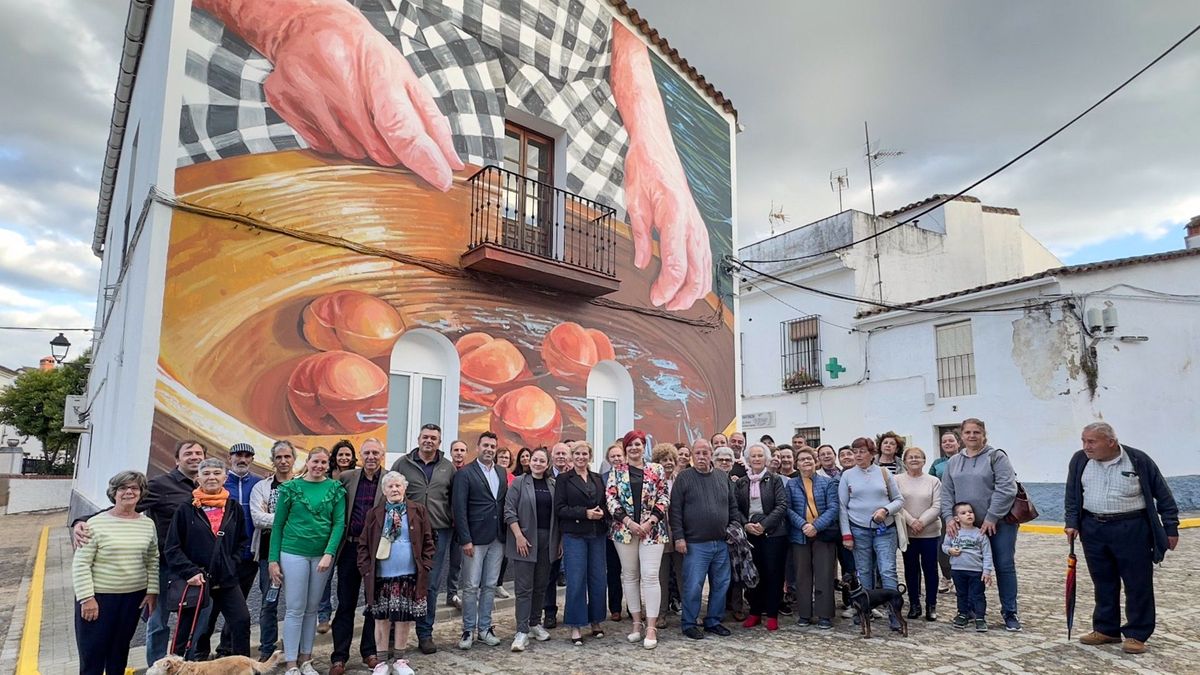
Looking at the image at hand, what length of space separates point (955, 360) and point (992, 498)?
39.2 feet

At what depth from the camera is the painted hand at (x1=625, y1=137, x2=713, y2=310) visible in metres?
11.3

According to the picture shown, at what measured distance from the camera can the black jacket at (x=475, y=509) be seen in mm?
6051

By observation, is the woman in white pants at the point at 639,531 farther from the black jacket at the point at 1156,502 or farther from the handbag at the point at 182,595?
the black jacket at the point at 1156,502

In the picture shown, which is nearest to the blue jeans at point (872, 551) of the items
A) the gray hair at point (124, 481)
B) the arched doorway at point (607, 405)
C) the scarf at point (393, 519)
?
the scarf at point (393, 519)

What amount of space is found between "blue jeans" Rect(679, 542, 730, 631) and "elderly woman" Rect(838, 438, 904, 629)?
113cm

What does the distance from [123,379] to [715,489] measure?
6.31m

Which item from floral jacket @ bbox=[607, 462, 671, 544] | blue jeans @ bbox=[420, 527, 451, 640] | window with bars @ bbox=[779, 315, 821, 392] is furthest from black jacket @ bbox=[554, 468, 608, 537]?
window with bars @ bbox=[779, 315, 821, 392]

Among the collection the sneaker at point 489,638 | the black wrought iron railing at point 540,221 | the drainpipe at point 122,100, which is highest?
the drainpipe at point 122,100

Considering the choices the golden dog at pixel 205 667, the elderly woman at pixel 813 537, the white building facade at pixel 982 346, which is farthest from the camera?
the white building facade at pixel 982 346

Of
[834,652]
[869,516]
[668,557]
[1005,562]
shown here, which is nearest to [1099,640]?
[1005,562]

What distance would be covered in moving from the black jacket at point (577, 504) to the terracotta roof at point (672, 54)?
831 centimetres

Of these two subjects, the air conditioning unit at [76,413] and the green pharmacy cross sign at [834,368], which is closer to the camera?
the air conditioning unit at [76,413]

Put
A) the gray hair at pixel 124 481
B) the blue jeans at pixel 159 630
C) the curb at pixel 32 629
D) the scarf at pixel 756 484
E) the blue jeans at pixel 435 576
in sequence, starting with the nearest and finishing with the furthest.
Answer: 1. the gray hair at pixel 124 481
2. the blue jeans at pixel 159 630
3. the curb at pixel 32 629
4. the blue jeans at pixel 435 576
5. the scarf at pixel 756 484

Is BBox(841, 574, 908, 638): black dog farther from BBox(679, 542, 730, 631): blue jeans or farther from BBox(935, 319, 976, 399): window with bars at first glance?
BBox(935, 319, 976, 399): window with bars
